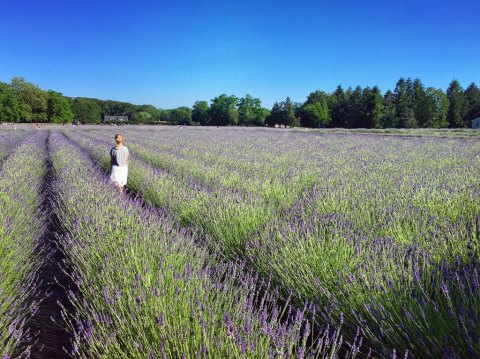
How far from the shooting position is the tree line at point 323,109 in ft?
205

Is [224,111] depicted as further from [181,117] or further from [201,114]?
[181,117]

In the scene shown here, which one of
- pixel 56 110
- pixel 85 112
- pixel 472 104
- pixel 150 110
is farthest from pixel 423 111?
pixel 150 110

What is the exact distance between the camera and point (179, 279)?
6.97 ft

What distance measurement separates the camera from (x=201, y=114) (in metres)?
104

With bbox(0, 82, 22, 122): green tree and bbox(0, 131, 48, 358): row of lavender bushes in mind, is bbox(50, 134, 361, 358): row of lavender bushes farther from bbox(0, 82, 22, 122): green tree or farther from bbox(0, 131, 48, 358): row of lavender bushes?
bbox(0, 82, 22, 122): green tree

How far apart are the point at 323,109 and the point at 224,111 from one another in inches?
1175

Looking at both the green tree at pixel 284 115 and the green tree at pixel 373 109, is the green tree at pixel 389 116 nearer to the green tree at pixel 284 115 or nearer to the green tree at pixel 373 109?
the green tree at pixel 373 109

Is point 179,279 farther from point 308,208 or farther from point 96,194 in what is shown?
point 96,194

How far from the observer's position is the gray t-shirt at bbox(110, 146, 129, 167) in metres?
6.89

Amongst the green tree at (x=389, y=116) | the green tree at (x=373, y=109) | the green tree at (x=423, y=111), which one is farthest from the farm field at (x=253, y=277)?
the green tree at (x=423, y=111)

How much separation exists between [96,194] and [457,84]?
88.5 meters

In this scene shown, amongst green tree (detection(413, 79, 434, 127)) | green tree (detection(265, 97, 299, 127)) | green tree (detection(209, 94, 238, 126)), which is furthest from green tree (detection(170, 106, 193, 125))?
green tree (detection(413, 79, 434, 127))

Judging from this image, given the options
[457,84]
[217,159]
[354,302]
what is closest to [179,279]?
[354,302]

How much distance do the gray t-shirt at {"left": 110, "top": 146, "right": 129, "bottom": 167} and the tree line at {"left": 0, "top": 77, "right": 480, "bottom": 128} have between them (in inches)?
2333
